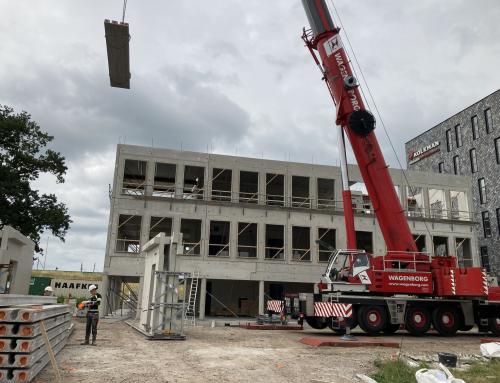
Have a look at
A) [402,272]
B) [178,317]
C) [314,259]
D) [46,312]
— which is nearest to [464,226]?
[314,259]

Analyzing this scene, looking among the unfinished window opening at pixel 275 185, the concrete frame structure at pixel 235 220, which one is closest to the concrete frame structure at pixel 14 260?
the concrete frame structure at pixel 235 220

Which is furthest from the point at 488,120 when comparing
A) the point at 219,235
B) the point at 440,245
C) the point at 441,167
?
the point at 219,235

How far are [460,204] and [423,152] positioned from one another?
17.1m

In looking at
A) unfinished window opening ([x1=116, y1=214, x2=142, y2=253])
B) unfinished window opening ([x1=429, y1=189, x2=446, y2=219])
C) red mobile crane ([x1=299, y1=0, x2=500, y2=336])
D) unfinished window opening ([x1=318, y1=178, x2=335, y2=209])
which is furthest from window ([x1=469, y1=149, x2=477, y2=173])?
unfinished window opening ([x1=116, y1=214, x2=142, y2=253])

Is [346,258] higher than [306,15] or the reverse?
the reverse

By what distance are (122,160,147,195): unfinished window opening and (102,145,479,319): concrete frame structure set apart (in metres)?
0.08

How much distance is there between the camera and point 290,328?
63.1ft

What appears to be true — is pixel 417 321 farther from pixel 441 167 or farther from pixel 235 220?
pixel 441 167

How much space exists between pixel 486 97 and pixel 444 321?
3019cm

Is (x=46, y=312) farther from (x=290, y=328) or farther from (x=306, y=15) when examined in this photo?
(x=306, y=15)

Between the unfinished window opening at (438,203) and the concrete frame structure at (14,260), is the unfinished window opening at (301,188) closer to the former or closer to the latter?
the unfinished window opening at (438,203)

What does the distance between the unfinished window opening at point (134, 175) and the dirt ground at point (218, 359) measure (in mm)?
12114

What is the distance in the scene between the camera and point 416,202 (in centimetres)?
3319

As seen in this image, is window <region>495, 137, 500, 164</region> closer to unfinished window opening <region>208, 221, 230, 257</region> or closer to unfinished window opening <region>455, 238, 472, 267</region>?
unfinished window opening <region>455, 238, 472, 267</region>
